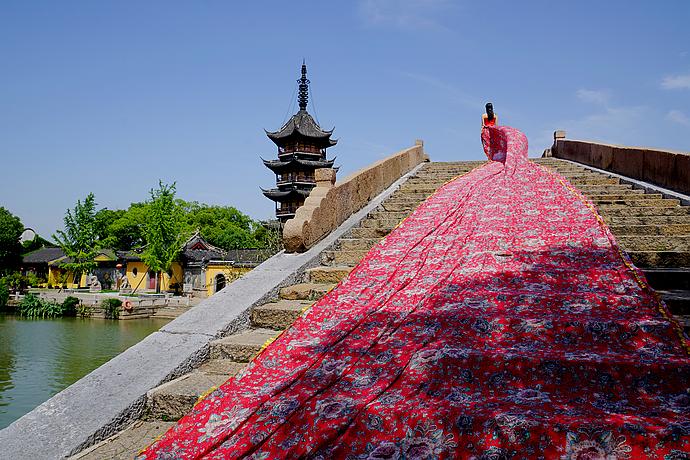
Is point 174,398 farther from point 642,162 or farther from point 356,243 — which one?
point 642,162

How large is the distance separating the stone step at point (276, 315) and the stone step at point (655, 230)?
2.98m

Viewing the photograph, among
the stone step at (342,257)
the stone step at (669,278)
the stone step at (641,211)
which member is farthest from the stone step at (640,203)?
the stone step at (342,257)

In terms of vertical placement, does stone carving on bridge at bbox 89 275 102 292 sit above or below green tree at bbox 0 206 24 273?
below

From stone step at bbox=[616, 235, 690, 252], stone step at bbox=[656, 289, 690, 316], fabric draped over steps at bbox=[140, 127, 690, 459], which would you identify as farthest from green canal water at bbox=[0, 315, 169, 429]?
stone step at bbox=[656, 289, 690, 316]

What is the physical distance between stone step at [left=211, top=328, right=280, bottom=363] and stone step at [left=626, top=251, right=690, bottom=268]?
9.23 ft

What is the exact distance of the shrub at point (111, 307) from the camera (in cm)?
2775

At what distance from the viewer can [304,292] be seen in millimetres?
3791

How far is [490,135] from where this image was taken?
8820mm

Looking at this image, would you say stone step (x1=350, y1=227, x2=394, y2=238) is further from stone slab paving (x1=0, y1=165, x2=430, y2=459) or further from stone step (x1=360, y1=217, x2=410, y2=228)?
stone slab paving (x1=0, y1=165, x2=430, y2=459)

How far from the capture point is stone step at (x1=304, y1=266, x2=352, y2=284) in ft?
13.5

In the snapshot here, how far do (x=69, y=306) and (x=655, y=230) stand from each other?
30454 mm

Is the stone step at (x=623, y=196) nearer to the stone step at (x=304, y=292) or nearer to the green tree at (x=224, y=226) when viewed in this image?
the stone step at (x=304, y=292)

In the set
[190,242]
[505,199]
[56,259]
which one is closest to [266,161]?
[190,242]

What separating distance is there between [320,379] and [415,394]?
1.53 ft
